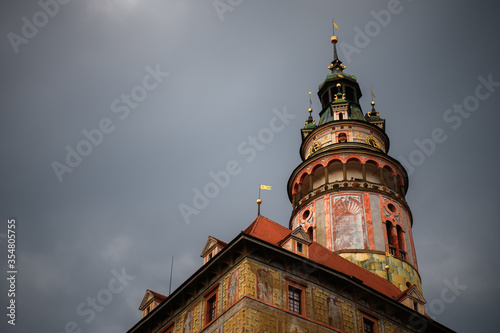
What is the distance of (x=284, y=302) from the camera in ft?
81.4

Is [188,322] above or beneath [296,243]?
beneath

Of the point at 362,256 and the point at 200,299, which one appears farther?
the point at 362,256

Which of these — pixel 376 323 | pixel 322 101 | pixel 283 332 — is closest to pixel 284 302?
pixel 283 332

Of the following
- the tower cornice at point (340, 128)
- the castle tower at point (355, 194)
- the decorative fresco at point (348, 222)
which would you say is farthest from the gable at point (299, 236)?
the tower cornice at point (340, 128)

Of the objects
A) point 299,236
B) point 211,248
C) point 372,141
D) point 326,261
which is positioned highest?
point 372,141

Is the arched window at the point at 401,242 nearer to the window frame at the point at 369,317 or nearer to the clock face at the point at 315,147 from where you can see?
the clock face at the point at 315,147

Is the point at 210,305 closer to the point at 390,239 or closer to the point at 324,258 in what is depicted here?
the point at 324,258

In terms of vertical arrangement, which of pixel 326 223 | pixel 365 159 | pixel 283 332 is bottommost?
pixel 283 332

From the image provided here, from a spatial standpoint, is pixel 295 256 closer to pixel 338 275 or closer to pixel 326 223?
pixel 338 275

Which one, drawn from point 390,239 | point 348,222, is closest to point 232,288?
point 348,222

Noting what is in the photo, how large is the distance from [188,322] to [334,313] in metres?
5.61

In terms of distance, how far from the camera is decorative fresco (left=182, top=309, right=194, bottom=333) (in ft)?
86.0

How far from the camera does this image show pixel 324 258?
30016 mm

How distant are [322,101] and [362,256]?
1550cm
